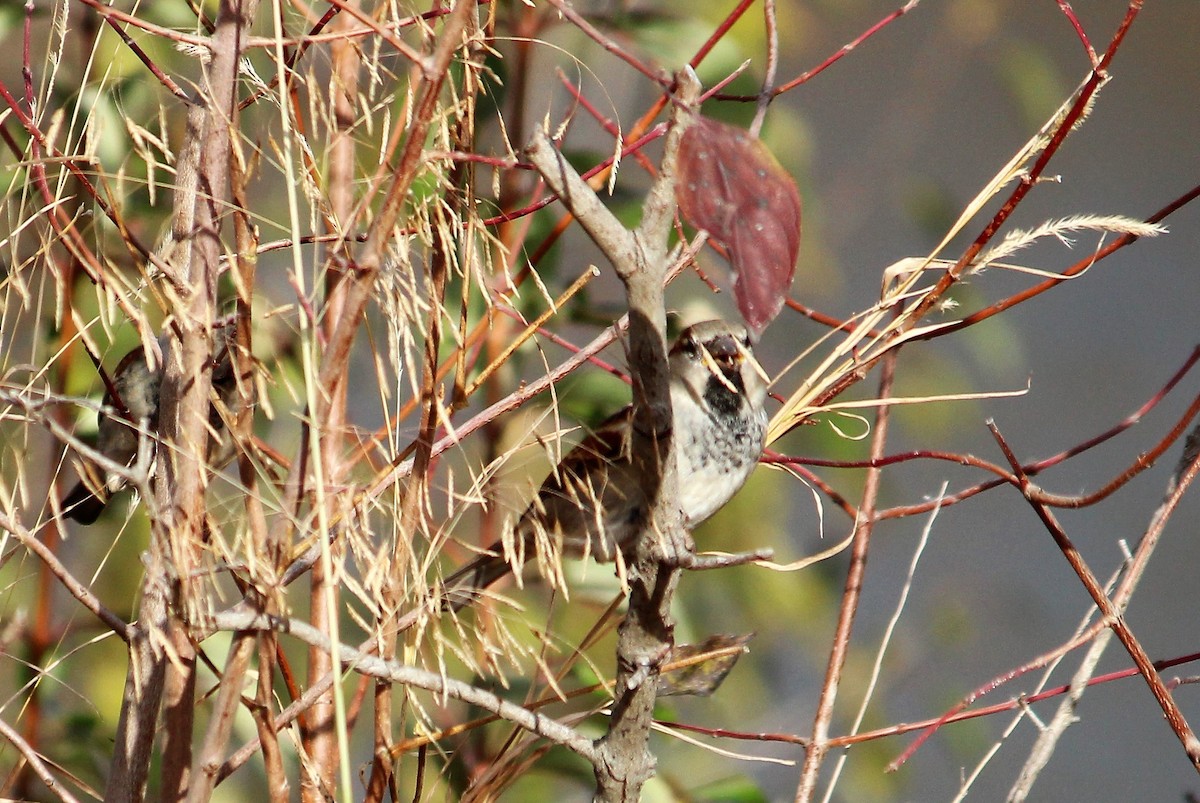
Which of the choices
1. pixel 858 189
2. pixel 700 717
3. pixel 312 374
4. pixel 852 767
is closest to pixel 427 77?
pixel 312 374

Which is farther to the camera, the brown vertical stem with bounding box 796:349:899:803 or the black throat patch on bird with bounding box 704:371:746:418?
the black throat patch on bird with bounding box 704:371:746:418

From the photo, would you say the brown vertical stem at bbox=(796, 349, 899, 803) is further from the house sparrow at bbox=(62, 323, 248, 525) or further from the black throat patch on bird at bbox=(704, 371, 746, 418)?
the house sparrow at bbox=(62, 323, 248, 525)

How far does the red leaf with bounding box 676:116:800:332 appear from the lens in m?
0.60

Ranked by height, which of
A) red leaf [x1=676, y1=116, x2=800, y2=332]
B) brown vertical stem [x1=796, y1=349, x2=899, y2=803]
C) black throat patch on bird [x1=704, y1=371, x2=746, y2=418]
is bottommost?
brown vertical stem [x1=796, y1=349, x2=899, y2=803]

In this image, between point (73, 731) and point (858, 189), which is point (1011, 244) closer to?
point (73, 731)

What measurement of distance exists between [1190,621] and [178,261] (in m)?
2.74

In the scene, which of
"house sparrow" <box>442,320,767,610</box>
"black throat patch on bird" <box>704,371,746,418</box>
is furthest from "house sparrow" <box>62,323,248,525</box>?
"black throat patch on bird" <box>704,371,746,418</box>

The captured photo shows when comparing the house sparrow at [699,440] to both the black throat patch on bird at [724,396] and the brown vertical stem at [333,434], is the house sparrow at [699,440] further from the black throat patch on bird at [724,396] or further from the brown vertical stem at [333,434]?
the brown vertical stem at [333,434]

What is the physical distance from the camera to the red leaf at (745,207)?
599 millimetres

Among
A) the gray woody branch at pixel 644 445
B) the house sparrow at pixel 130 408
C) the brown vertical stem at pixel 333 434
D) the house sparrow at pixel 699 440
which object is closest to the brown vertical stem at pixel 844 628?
the house sparrow at pixel 699 440

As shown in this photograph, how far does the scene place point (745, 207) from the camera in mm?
620

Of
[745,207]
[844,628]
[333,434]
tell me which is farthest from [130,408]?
[745,207]

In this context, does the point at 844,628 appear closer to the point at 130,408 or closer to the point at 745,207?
the point at 745,207

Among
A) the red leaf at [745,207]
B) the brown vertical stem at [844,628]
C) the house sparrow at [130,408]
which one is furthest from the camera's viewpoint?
the house sparrow at [130,408]
